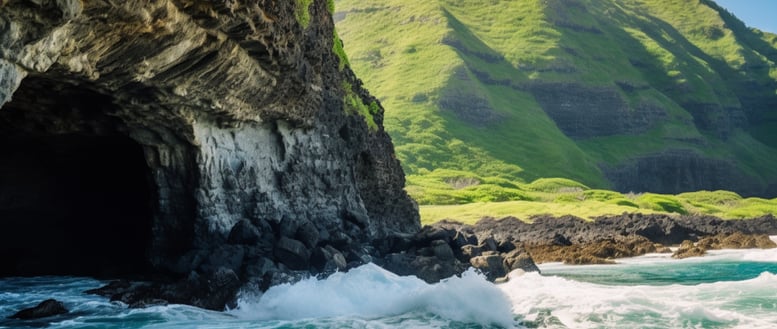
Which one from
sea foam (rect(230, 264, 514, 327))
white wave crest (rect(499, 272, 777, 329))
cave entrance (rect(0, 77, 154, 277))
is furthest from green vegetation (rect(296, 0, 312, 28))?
white wave crest (rect(499, 272, 777, 329))

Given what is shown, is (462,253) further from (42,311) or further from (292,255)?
(42,311)

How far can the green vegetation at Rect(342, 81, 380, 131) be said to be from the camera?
1366 inches

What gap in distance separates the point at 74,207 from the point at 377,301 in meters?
15.6

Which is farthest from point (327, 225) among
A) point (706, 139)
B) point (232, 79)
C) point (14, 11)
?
point (706, 139)

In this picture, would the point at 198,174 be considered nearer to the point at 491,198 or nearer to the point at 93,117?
the point at 93,117

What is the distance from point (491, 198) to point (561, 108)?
214 feet

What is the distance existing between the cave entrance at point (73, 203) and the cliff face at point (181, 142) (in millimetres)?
65

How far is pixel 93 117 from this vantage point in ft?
78.7

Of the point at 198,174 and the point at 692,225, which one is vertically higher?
the point at 198,174

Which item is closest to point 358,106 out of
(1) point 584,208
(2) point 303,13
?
(2) point 303,13

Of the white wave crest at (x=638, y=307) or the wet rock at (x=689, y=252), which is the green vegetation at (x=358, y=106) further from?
the wet rock at (x=689, y=252)

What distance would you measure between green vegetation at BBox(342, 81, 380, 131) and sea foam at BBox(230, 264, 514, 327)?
13245mm

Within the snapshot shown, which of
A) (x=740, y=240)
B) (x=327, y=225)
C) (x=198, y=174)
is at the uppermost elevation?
(x=198, y=174)

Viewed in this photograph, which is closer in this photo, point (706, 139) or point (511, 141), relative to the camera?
point (511, 141)
